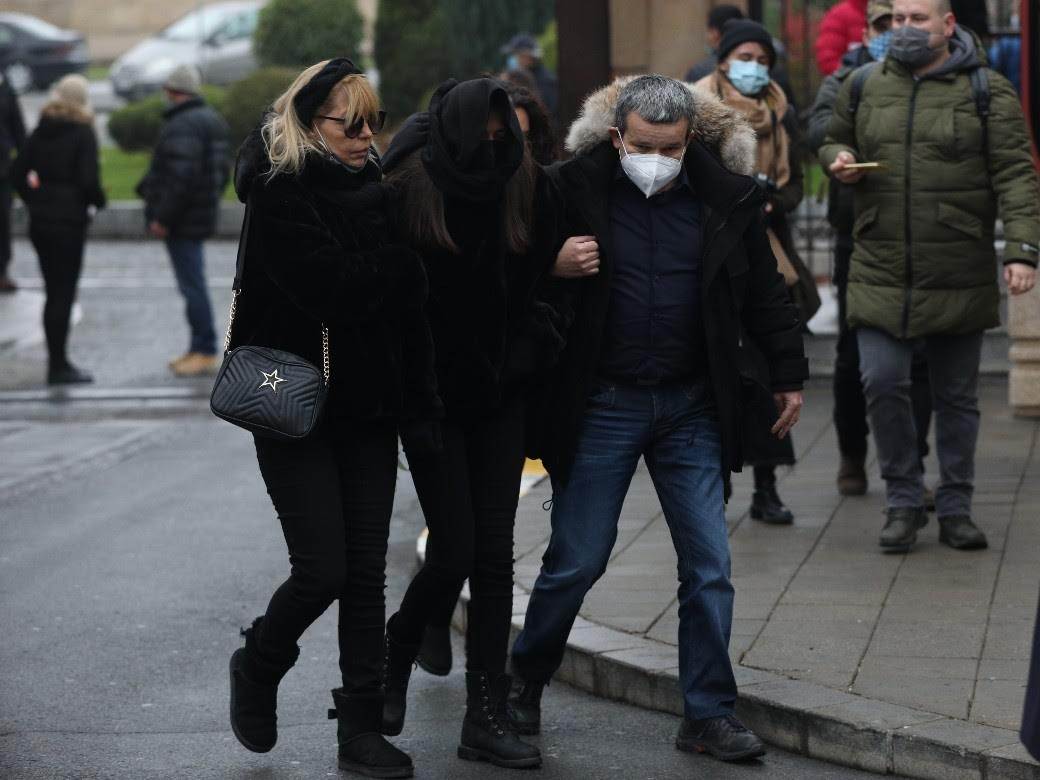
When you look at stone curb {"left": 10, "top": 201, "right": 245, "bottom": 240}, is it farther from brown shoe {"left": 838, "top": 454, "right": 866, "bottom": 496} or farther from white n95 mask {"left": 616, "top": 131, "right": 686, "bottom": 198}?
white n95 mask {"left": 616, "top": 131, "right": 686, "bottom": 198}

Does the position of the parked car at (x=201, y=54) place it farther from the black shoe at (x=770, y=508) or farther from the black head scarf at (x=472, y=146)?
the black head scarf at (x=472, y=146)

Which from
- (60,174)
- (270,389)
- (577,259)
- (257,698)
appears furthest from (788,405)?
(60,174)

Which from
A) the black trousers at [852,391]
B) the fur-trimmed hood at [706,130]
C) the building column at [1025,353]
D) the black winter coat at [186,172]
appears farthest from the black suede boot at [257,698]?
the black winter coat at [186,172]

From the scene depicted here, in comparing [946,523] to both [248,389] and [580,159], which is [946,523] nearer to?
[580,159]

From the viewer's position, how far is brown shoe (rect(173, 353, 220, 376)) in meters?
13.4

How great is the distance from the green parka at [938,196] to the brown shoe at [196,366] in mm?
6962

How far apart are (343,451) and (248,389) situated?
32cm

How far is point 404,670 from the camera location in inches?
217

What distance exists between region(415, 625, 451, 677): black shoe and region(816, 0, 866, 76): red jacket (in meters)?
5.71

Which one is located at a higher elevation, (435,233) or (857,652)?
(435,233)

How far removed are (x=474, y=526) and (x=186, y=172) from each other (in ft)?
27.8

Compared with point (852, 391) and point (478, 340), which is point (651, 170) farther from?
point (852, 391)

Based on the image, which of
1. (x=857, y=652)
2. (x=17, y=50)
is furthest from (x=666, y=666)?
(x=17, y=50)

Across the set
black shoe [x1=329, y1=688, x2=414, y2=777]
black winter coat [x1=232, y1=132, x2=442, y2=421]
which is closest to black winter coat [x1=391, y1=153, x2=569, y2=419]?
black winter coat [x1=232, y1=132, x2=442, y2=421]
